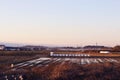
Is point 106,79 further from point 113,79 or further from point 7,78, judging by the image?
point 7,78

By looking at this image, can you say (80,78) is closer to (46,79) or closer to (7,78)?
(46,79)

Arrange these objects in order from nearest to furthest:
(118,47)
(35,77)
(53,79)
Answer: (53,79) < (35,77) < (118,47)

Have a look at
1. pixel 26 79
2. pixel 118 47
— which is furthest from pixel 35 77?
pixel 118 47

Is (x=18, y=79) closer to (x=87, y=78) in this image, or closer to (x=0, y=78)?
(x=0, y=78)

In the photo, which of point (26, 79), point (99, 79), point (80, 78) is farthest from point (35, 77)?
point (99, 79)

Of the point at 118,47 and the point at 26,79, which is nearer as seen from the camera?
the point at 26,79

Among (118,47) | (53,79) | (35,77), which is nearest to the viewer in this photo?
(53,79)

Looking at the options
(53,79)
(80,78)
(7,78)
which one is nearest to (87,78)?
(80,78)

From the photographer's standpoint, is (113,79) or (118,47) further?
(118,47)
